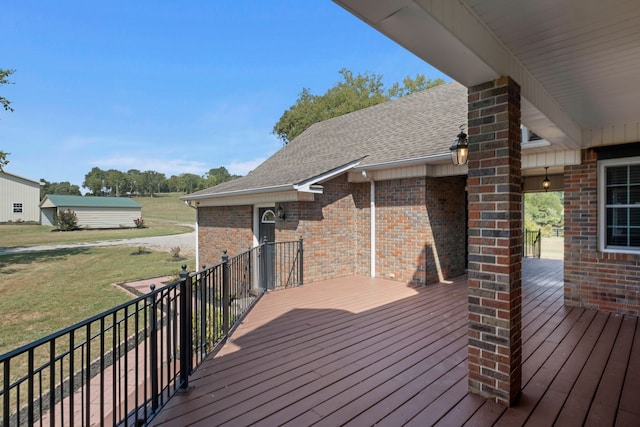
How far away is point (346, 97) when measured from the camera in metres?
22.9

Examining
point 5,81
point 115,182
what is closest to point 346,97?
point 5,81

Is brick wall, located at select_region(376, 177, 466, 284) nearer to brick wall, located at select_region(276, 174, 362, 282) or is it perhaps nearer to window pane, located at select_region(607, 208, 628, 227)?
brick wall, located at select_region(276, 174, 362, 282)

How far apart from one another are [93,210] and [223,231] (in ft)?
102

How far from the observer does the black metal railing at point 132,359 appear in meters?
1.71

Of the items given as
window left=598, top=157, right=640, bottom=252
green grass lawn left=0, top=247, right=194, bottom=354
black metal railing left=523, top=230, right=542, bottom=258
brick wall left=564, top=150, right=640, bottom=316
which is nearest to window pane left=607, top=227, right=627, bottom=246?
window left=598, top=157, right=640, bottom=252

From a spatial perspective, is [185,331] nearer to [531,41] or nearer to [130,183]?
[531,41]

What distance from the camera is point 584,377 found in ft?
9.90

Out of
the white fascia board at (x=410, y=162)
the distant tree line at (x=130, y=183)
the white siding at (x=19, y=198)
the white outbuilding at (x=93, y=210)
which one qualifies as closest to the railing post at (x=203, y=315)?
the white fascia board at (x=410, y=162)

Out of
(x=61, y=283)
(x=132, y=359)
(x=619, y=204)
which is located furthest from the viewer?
(x=61, y=283)

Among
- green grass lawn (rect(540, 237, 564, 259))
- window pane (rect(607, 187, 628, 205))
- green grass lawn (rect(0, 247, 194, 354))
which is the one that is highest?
window pane (rect(607, 187, 628, 205))

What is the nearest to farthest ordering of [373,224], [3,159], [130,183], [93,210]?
1. [373,224]
2. [3,159]
3. [93,210]
4. [130,183]

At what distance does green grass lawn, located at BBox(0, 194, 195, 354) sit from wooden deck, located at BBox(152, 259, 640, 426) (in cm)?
590

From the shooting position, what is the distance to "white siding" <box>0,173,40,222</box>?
32.6 m

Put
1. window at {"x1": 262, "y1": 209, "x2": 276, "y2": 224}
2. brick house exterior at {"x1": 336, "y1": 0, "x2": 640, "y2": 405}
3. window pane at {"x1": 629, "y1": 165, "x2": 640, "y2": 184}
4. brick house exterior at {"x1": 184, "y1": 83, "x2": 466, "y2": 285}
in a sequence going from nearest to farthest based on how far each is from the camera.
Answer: brick house exterior at {"x1": 336, "y1": 0, "x2": 640, "y2": 405}
window pane at {"x1": 629, "y1": 165, "x2": 640, "y2": 184}
brick house exterior at {"x1": 184, "y1": 83, "x2": 466, "y2": 285}
window at {"x1": 262, "y1": 209, "x2": 276, "y2": 224}
